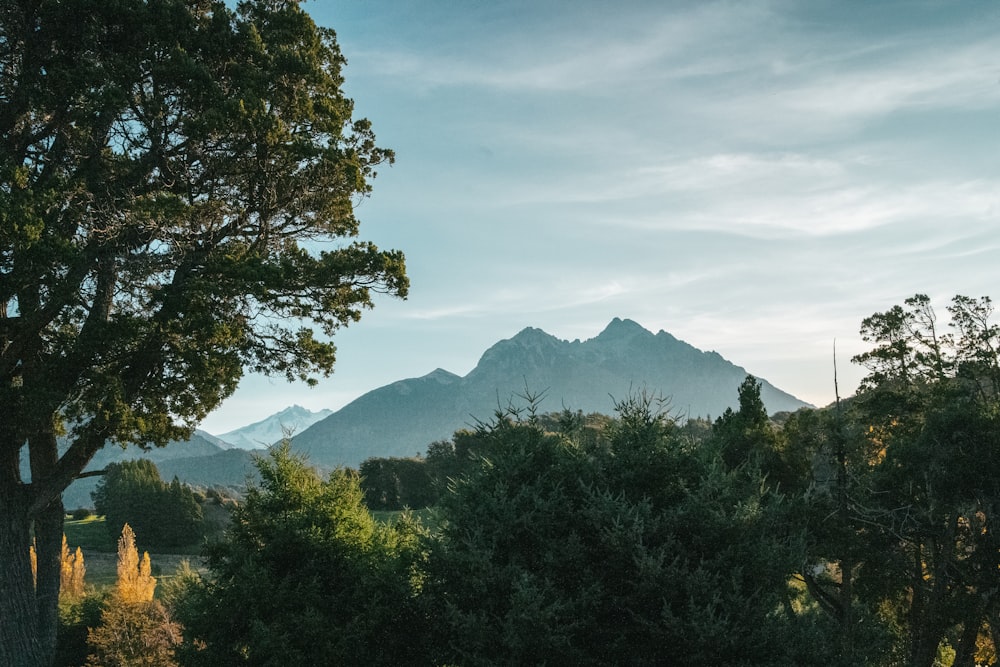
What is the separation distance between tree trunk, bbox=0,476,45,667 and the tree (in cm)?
3

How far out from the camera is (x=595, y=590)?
10797 millimetres

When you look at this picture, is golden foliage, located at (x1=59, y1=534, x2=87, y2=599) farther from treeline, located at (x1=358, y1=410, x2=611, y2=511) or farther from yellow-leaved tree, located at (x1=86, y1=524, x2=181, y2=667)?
treeline, located at (x1=358, y1=410, x2=611, y2=511)

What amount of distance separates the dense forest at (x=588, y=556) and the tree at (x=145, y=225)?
374 centimetres

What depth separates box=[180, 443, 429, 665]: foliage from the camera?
1237cm

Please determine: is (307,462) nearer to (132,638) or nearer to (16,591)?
(16,591)

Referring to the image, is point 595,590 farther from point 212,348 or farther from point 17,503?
point 17,503

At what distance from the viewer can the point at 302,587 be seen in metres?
12.7

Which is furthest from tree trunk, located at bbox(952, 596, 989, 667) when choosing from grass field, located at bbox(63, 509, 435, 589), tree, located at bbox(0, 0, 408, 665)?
grass field, located at bbox(63, 509, 435, 589)

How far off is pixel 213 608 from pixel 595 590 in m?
7.32

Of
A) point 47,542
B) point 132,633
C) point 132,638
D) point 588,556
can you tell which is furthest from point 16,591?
point 588,556

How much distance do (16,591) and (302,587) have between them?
7220 mm

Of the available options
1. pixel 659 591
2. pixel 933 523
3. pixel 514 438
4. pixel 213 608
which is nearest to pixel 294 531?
pixel 213 608

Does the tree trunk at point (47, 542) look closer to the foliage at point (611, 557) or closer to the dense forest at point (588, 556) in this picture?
the dense forest at point (588, 556)

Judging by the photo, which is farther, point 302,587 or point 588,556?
point 302,587
